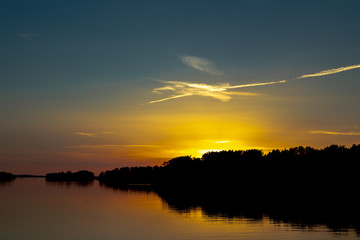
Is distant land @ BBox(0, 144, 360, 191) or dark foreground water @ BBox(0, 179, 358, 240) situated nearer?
dark foreground water @ BBox(0, 179, 358, 240)

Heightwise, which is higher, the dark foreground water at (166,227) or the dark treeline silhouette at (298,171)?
the dark treeline silhouette at (298,171)

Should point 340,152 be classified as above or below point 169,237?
above

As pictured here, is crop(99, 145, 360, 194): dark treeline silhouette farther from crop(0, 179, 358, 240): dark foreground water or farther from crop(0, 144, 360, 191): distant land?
crop(0, 179, 358, 240): dark foreground water

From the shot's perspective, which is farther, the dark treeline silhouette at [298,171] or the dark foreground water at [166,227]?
the dark treeline silhouette at [298,171]

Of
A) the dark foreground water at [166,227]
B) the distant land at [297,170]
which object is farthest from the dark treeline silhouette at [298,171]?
the dark foreground water at [166,227]

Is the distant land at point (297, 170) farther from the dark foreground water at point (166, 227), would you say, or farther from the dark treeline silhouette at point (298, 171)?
the dark foreground water at point (166, 227)

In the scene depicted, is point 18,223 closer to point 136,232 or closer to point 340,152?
point 136,232

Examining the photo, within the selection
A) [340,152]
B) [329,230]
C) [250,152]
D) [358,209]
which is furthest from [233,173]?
[329,230]

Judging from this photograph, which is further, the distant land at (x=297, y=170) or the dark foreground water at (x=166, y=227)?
the distant land at (x=297, y=170)

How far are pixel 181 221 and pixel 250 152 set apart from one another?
134 meters

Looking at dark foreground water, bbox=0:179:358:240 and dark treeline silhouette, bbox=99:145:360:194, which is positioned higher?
dark treeline silhouette, bbox=99:145:360:194

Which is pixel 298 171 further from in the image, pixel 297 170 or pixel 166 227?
pixel 166 227

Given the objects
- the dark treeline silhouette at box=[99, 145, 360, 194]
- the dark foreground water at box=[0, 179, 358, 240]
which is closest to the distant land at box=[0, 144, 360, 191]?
the dark treeline silhouette at box=[99, 145, 360, 194]

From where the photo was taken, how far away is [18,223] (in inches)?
2534
